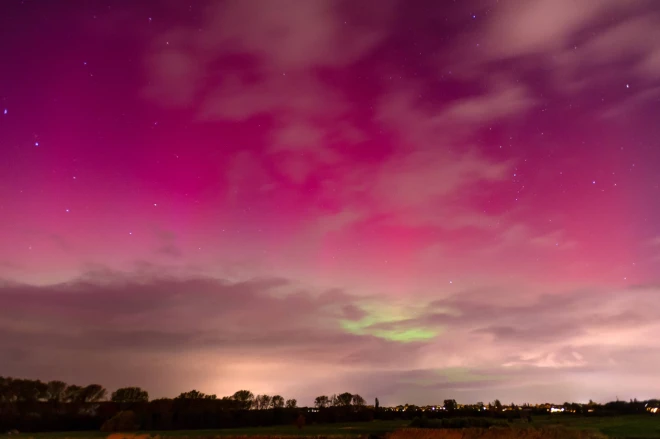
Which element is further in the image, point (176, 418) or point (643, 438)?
point (176, 418)

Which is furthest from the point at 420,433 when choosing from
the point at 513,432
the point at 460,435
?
the point at 513,432

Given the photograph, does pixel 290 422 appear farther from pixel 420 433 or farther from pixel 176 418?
pixel 420 433

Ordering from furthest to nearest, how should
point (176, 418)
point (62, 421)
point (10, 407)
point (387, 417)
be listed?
point (10, 407), point (387, 417), point (176, 418), point (62, 421)

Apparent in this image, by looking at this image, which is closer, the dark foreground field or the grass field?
the dark foreground field

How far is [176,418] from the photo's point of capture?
148 m

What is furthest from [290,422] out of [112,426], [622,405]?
[622,405]

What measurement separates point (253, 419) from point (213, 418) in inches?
425

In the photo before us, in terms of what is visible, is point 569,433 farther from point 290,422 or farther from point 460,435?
point 290,422

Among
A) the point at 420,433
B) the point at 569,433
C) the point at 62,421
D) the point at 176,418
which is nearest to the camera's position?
the point at 569,433

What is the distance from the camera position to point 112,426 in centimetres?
12469

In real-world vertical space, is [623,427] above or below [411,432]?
below

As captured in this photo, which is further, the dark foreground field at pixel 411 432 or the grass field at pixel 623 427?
the grass field at pixel 623 427

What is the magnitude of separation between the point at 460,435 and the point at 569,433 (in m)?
7.68

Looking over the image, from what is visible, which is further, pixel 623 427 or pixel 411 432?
pixel 623 427
